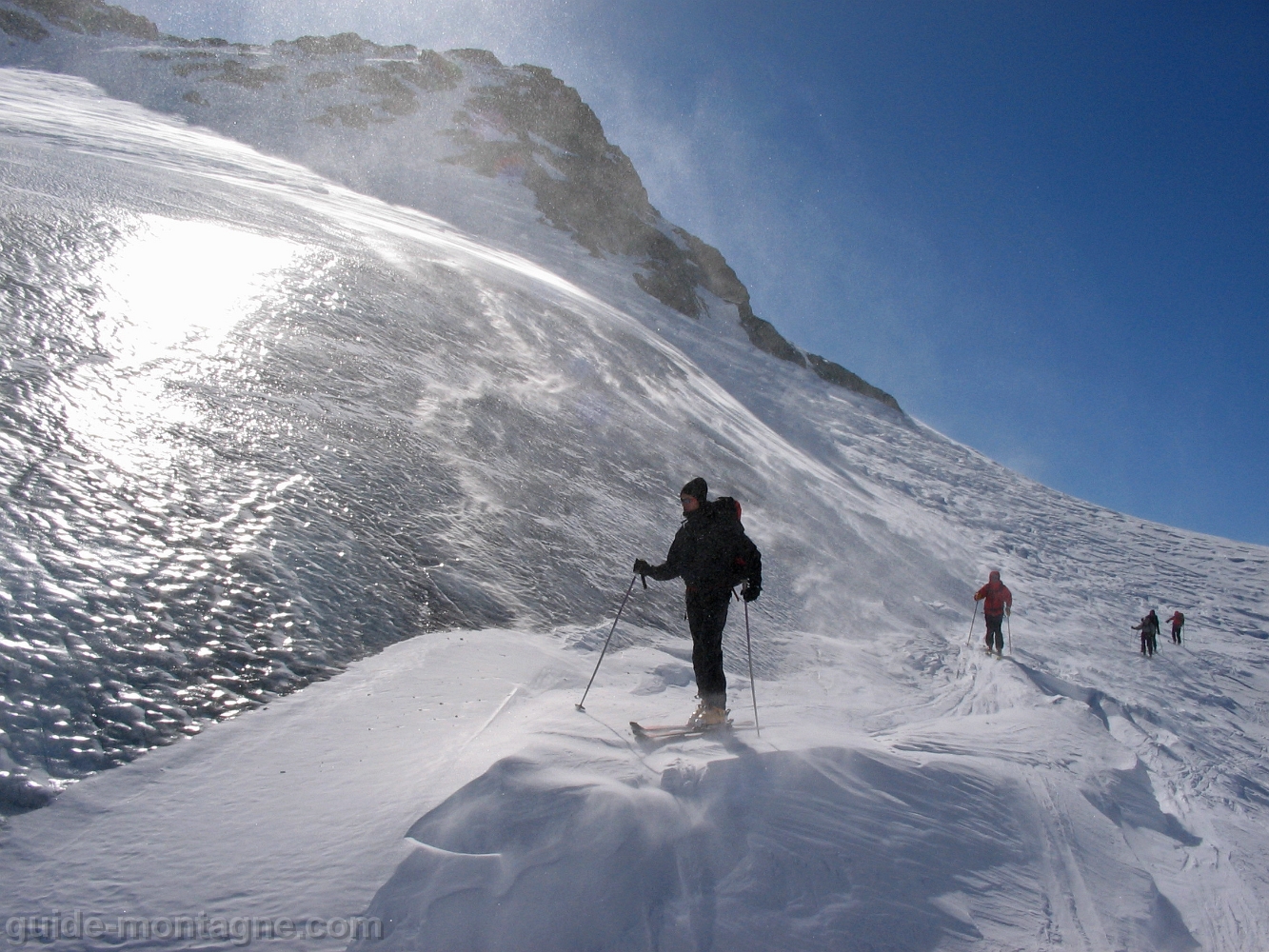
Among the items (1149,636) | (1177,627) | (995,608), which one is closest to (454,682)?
(995,608)

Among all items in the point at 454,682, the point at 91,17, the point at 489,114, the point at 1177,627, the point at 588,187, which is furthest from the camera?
the point at 91,17

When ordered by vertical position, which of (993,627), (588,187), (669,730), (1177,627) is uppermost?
(588,187)

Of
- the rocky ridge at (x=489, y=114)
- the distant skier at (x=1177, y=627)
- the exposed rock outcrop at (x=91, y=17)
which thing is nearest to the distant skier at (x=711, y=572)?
the distant skier at (x=1177, y=627)

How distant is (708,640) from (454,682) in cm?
176

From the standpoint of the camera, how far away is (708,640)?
4949mm

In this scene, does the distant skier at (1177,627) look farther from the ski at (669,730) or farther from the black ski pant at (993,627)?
the ski at (669,730)

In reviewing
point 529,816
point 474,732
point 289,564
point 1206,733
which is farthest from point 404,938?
point 1206,733

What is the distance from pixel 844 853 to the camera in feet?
11.1

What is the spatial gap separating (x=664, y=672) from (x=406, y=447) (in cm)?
363

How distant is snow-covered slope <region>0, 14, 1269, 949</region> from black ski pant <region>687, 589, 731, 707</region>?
0.43 m

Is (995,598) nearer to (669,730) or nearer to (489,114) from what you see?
(669,730)

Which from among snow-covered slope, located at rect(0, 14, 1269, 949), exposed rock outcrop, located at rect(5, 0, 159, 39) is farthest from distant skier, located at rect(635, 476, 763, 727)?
exposed rock outcrop, located at rect(5, 0, 159, 39)

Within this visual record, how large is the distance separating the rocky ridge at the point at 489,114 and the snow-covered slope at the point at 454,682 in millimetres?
29423

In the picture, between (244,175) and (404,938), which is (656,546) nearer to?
(404,938)
